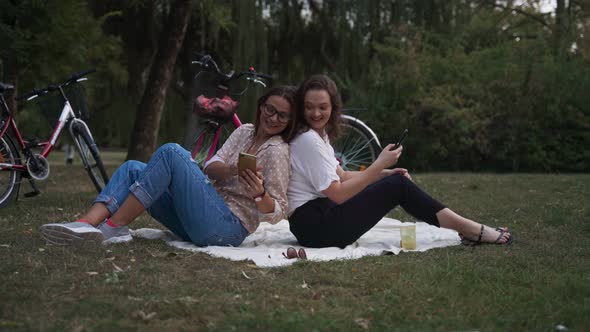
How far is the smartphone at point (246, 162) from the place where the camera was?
339cm

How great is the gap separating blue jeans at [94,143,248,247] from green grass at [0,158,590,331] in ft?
Answer: 0.71

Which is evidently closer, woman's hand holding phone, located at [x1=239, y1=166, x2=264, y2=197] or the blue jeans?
woman's hand holding phone, located at [x1=239, y1=166, x2=264, y2=197]

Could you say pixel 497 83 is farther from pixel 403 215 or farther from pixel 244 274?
pixel 244 274

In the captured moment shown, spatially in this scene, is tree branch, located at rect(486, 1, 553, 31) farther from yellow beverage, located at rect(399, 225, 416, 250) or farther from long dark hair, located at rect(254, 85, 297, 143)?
long dark hair, located at rect(254, 85, 297, 143)

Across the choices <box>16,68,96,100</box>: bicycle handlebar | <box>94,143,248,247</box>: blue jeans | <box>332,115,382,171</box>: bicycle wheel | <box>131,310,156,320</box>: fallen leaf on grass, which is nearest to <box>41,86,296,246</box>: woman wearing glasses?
<box>94,143,248,247</box>: blue jeans

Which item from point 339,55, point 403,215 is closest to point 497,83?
point 339,55

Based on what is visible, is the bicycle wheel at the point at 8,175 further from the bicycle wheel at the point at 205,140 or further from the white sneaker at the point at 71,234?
the white sneaker at the point at 71,234

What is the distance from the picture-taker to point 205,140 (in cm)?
595

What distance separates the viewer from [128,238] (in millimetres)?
3979

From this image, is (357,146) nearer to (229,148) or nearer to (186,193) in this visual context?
(229,148)

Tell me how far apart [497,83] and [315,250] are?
8.99 m

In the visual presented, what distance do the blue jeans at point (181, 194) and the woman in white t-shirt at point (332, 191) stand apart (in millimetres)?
386

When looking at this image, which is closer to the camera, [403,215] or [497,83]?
[403,215]

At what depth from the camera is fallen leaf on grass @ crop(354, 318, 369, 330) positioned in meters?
2.50
